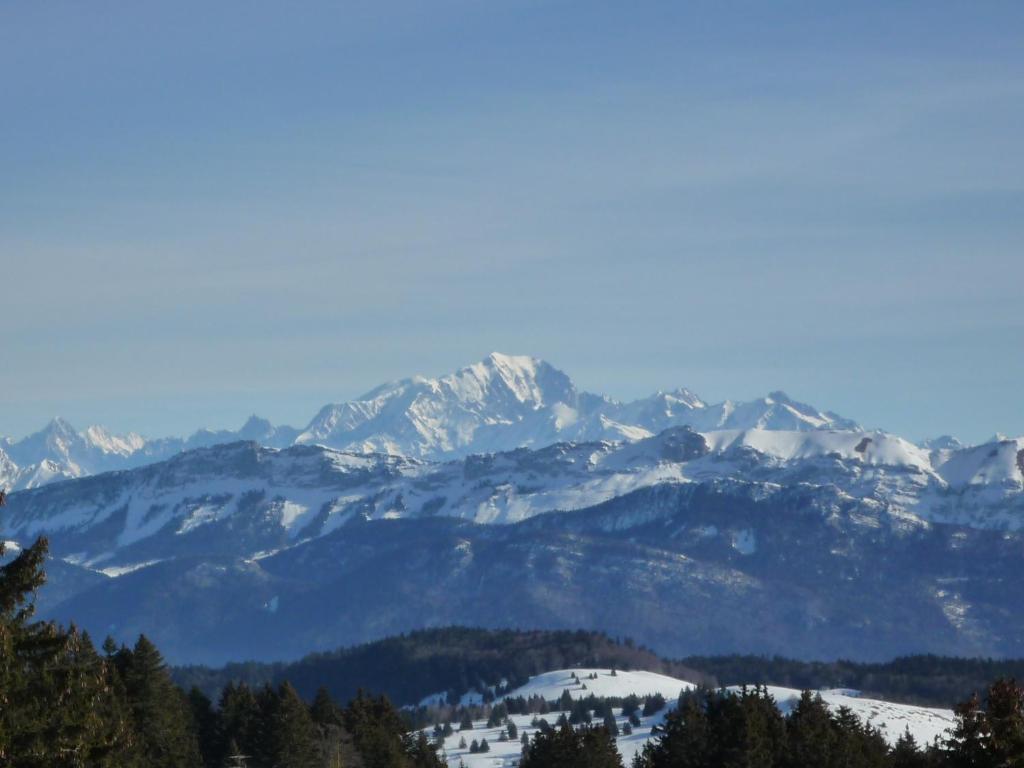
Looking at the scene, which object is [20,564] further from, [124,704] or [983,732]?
[124,704]

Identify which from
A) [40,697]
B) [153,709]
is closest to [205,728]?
[153,709]

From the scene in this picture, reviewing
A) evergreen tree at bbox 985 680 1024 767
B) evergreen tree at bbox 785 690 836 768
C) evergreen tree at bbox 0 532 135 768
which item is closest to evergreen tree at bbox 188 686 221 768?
evergreen tree at bbox 785 690 836 768

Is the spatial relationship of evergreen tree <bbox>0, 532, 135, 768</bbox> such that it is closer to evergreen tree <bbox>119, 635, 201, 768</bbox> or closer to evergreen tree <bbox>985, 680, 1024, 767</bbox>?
evergreen tree <bbox>985, 680, 1024, 767</bbox>

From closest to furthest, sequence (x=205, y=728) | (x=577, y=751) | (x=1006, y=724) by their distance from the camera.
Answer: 1. (x=1006, y=724)
2. (x=577, y=751)
3. (x=205, y=728)

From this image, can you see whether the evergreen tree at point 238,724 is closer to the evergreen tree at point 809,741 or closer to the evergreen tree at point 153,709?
the evergreen tree at point 153,709

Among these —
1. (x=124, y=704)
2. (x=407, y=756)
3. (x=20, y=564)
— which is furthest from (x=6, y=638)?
(x=407, y=756)

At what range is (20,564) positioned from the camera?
52.8 meters

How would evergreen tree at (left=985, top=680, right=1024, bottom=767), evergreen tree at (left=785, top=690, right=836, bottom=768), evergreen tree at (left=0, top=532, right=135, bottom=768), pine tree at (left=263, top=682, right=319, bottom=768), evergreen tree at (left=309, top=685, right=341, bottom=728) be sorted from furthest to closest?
evergreen tree at (left=309, top=685, right=341, bottom=728)
pine tree at (left=263, top=682, right=319, bottom=768)
evergreen tree at (left=785, top=690, right=836, bottom=768)
evergreen tree at (left=985, top=680, right=1024, bottom=767)
evergreen tree at (left=0, top=532, right=135, bottom=768)

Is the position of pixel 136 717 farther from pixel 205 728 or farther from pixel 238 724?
pixel 205 728

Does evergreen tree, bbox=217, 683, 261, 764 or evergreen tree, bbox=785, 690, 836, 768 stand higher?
evergreen tree, bbox=217, 683, 261, 764

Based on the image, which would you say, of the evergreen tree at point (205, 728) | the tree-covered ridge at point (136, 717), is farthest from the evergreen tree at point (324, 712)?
the evergreen tree at point (205, 728)

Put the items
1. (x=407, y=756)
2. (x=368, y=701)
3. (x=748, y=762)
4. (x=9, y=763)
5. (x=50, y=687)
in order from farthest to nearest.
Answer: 1. (x=368, y=701)
2. (x=407, y=756)
3. (x=748, y=762)
4. (x=50, y=687)
5. (x=9, y=763)

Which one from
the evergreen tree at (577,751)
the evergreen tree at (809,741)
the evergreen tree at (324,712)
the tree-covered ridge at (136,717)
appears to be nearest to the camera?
the tree-covered ridge at (136,717)

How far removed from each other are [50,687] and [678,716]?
218ft
